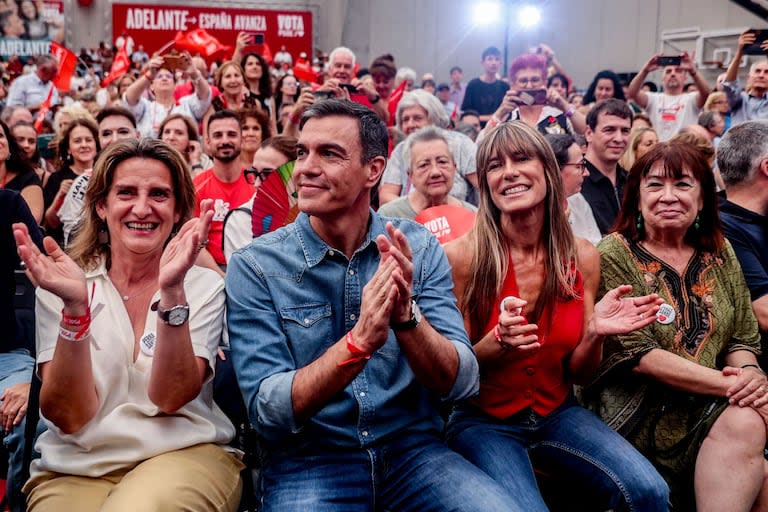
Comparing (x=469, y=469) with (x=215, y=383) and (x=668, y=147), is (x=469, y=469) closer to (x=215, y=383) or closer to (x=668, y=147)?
(x=215, y=383)

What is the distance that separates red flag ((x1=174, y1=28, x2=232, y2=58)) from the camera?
8.77 meters

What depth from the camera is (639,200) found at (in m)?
2.79

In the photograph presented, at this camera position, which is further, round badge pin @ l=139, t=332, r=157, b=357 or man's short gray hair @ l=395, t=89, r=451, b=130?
man's short gray hair @ l=395, t=89, r=451, b=130

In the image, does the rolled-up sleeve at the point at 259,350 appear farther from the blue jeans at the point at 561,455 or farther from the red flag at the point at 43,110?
the red flag at the point at 43,110

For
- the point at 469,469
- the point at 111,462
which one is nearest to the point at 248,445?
the point at 111,462

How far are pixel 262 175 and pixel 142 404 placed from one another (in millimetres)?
2142

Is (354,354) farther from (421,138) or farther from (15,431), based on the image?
(421,138)

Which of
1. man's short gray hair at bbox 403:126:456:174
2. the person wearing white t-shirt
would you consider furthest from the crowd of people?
the person wearing white t-shirt

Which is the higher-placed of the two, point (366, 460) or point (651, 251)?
point (651, 251)

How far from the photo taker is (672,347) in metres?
2.57

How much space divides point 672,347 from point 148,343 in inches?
65.6

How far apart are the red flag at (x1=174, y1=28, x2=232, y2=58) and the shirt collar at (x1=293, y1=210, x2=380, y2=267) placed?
7.10 m

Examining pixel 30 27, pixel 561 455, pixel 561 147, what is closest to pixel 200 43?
pixel 561 147

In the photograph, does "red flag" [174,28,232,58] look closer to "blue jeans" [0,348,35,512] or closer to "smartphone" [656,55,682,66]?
"smartphone" [656,55,682,66]
